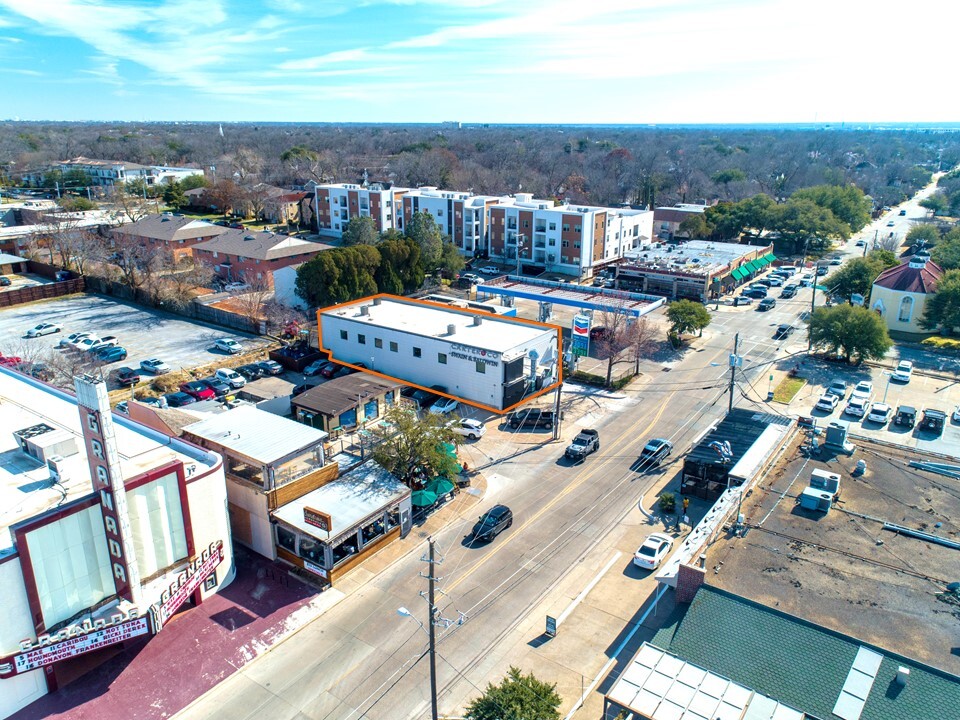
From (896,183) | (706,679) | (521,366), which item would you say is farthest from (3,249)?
(896,183)

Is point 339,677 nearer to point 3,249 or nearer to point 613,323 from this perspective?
point 613,323

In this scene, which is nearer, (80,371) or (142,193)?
(80,371)

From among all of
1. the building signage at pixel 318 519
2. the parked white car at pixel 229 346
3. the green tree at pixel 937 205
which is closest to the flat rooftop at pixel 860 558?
the building signage at pixel 318 519

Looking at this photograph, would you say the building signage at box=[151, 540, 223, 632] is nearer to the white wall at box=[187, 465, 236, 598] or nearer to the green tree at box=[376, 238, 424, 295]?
the white wall at box=[187, 465, 236, 598]

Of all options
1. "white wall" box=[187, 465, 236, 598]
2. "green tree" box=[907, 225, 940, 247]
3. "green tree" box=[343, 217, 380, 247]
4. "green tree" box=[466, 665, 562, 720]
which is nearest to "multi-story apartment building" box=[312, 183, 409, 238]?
"green tree" box=[343, 217, 380, 247]

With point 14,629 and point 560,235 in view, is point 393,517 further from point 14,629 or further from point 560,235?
point 560,235

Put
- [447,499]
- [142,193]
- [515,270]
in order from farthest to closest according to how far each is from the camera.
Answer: [142,193]
[515,270]
[447,499]
